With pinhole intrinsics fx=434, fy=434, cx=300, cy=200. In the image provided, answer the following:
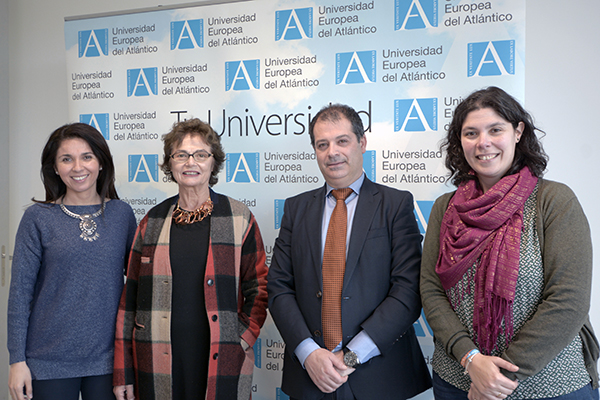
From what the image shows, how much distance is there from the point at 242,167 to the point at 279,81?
1.90 feet

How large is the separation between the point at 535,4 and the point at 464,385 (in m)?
2.41


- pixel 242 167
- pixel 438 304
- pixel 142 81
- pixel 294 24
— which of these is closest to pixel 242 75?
pixel 294 24

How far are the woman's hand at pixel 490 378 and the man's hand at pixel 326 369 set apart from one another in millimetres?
468

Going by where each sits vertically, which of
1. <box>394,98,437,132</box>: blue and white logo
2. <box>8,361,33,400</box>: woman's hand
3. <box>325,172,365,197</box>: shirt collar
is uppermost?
<box>394,98,437,132</box>: blue and white logo

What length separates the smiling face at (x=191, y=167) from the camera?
1960 millimetres

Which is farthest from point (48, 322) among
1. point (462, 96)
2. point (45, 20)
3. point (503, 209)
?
point (45, 20)

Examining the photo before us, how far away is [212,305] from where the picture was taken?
1.88 meters

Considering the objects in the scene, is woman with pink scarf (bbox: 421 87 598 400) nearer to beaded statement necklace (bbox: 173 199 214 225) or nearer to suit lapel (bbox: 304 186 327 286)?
suit lapel (bbox: 304 186 327 286)

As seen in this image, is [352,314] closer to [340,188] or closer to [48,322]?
[340,188]

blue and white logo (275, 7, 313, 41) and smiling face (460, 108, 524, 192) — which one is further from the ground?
blue and white logo (275, 7, 313, 41)

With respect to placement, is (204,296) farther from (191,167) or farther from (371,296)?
(371,296)

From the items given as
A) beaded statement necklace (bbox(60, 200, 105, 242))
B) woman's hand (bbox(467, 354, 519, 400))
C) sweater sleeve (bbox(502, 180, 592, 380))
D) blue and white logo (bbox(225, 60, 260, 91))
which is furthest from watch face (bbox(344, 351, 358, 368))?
blue and white logo (bbox(225, 60, 260, 91))

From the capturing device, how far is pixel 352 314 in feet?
5.65

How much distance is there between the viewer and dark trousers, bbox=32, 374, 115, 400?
6.28ft
